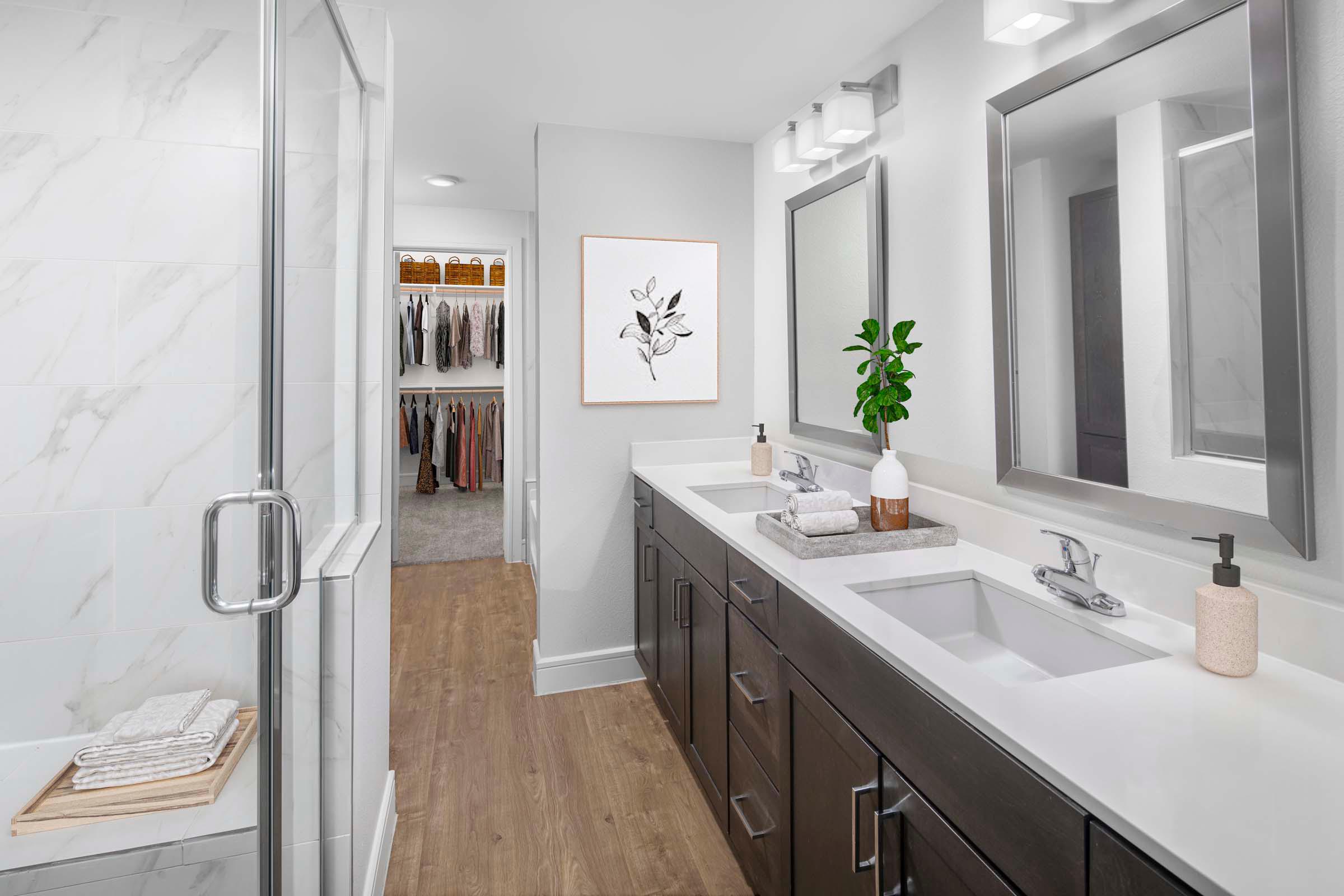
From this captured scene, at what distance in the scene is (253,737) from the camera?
3.34 ft

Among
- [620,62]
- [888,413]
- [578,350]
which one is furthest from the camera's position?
[578,350]

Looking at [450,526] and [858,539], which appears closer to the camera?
[858,539]

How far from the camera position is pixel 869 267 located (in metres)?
2.13

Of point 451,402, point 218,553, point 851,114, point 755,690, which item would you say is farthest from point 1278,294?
point 451,402

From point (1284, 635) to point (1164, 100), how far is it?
3.07ft

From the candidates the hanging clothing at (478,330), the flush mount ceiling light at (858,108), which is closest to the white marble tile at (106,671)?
the flush mount ceiling light at (858,108)

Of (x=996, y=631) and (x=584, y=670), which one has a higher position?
(x=996, y=631)

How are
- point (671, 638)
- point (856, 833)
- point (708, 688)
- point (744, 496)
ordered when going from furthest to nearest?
point (744, 496), point (671, 638), point (708, 688), point (856, 833)

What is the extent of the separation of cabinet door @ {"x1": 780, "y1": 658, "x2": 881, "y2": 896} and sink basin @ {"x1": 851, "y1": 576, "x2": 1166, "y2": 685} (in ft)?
0.84

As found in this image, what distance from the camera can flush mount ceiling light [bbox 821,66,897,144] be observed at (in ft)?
6.80

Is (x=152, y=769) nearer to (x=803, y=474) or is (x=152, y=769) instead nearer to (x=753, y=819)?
(x=753, y=819)

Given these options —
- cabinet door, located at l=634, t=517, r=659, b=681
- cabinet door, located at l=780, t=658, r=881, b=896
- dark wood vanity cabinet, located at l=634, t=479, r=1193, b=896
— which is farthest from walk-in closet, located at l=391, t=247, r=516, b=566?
cabinet door, located at l=780, t=658, r=881, b=896

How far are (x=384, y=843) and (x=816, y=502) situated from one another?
1.49 m

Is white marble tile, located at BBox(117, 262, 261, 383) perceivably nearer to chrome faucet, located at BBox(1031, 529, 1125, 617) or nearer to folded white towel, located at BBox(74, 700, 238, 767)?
folded white towel, located at BBox(74, 700, 238, 767)
